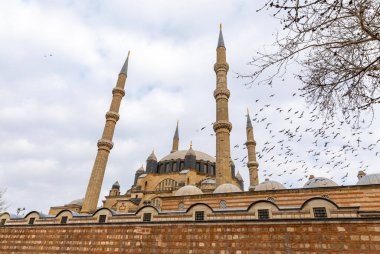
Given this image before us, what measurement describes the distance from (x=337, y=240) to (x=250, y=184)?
19.4m

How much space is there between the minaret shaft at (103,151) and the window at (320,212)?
59.2 ft

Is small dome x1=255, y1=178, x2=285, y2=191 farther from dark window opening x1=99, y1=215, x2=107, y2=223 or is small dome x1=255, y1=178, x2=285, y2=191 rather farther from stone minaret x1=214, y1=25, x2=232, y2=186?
dark window opening x1=99, y1=215, x2=107, y2=223

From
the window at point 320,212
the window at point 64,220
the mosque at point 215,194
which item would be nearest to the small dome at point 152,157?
the mosque at point 215,194

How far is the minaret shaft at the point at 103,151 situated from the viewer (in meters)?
22.7

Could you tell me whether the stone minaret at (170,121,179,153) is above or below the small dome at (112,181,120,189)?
above

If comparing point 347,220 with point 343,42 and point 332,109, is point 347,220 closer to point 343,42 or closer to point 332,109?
point 332,109

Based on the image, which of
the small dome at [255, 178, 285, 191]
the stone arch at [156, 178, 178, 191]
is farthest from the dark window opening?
the stone arch at [156, 178, 178, 191]

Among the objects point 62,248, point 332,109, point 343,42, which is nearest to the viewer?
point 343,42

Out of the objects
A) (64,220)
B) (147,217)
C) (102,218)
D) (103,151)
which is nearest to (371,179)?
(147,217)

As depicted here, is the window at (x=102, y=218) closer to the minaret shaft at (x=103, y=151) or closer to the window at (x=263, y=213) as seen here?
the window at (x=263, y=213)

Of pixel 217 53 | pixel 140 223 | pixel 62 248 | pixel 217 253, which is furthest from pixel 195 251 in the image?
pixel 217 53

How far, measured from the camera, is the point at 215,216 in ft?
36.5

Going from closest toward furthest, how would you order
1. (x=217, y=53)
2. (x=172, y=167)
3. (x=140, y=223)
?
(x=140, y=223) → (x=217, y=53) → (x=172, y=167)

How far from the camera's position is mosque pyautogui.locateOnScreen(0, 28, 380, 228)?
10.6 metres
